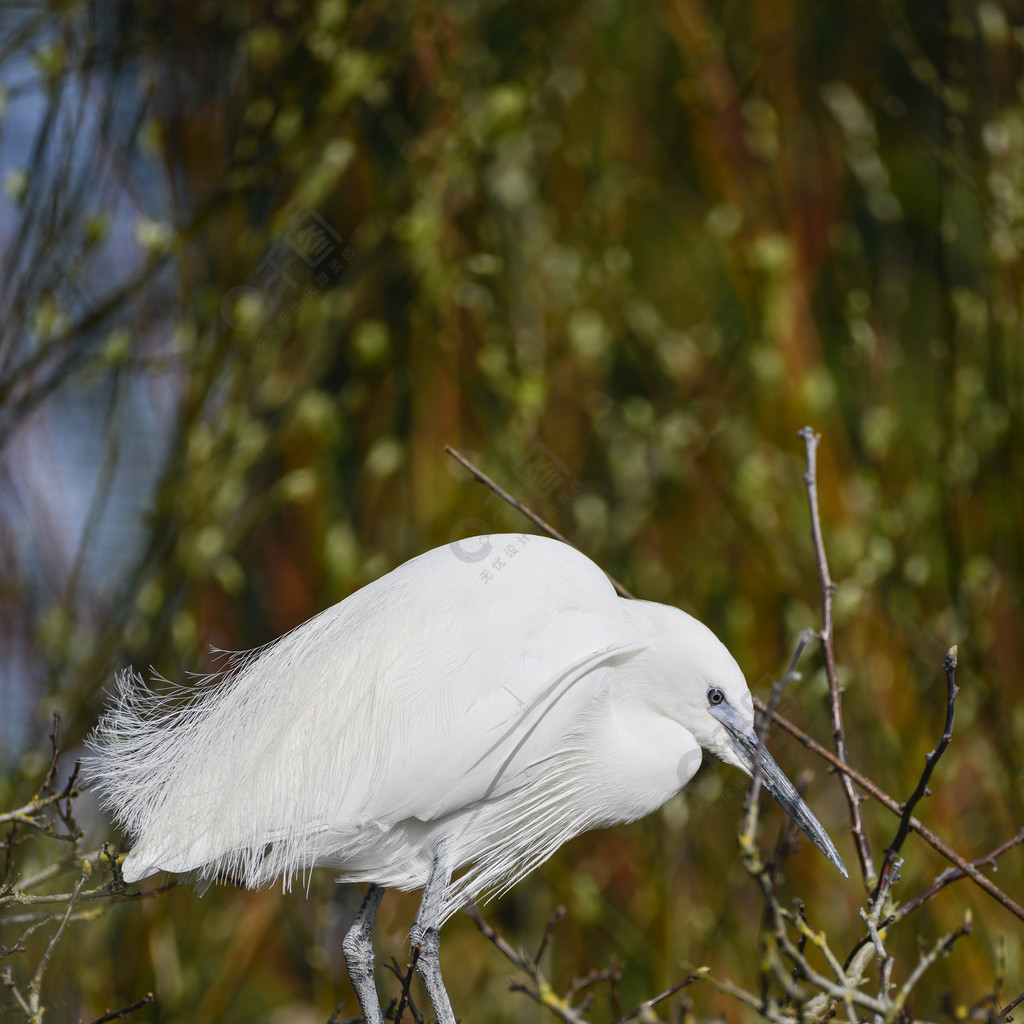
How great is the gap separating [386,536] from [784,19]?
1488mm

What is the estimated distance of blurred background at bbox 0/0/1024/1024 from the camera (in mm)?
1658

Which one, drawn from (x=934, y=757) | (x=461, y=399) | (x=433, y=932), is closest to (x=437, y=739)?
(x=433, y=932)

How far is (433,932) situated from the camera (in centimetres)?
112

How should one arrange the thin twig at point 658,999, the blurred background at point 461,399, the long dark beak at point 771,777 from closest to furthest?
1. the thin twig at point 658,999
2. the long dark beak at point 771,777
3. the blurred background at point 461,399

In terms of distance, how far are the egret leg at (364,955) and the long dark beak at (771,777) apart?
0.46 m

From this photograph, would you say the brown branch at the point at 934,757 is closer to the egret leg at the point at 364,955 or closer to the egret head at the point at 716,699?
Result: the egret head at the point at 716,699

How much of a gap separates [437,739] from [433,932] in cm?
23

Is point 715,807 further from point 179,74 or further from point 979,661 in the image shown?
point 179,74

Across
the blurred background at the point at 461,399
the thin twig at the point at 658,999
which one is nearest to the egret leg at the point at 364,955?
the thin twig at the point at 658,999

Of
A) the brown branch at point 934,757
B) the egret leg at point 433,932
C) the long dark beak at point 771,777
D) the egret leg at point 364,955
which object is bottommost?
the egret leg at point 364,955

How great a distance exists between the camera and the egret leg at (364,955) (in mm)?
1121

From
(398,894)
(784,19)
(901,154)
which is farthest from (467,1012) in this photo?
(901,154)

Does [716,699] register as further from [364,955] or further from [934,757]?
[364,955]

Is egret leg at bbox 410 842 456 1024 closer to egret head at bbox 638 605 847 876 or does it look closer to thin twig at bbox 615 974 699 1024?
thin twig at bbox 615 974 699 1024
